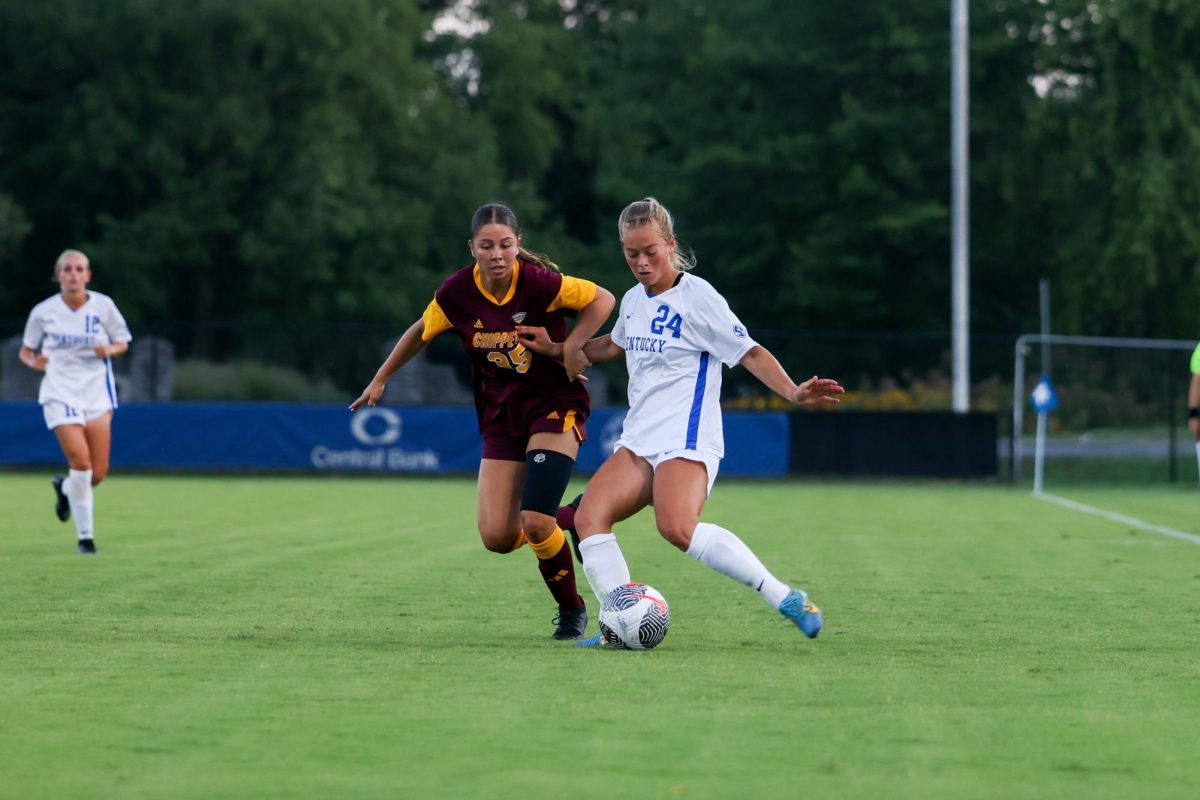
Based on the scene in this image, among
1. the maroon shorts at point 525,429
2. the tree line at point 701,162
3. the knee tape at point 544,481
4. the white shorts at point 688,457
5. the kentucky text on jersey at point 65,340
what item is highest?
the tree line at point 701,162

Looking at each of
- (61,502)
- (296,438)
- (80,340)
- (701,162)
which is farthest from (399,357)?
(701,162)

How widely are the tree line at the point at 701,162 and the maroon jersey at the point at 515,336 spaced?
37.5 metres

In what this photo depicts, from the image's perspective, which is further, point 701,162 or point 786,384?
point 701,162

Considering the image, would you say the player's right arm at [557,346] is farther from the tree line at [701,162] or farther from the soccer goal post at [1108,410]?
the tree line at [701,162]

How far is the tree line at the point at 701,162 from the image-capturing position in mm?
44875

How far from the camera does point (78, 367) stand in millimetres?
13164

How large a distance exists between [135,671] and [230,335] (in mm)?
27027

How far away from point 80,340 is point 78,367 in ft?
0.71

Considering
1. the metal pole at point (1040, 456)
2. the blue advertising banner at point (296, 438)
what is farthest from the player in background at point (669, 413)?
the blue advertising banner at point (296, 438)

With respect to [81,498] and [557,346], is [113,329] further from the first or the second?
[557,346]

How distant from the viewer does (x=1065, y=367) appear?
31.3 metres

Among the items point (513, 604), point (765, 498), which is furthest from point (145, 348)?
point (513, 604)

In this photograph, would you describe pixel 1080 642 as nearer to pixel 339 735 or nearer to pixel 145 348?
pixel 339 735

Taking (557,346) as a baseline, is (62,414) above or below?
below
